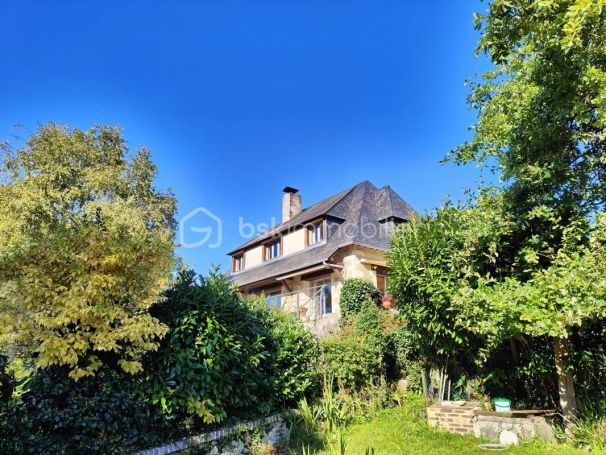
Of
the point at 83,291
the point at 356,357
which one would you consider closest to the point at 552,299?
the point at 356,357

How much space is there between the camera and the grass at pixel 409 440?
21.0 feet

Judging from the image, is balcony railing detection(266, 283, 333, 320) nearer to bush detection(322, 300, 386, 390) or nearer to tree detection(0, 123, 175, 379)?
bush detection(322, 300, 386, 390)

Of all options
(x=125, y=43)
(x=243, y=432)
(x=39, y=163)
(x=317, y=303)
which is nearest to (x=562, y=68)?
(x=243, y=432)

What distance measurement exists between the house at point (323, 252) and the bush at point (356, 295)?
0.76m

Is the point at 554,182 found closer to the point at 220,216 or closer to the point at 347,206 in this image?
the point at 347,206

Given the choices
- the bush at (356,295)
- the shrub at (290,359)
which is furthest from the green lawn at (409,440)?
the bush at (356,295)

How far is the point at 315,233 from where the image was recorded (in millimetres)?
20953

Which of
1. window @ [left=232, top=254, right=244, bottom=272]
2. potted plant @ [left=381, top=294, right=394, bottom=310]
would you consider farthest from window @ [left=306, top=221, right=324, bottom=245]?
window @ [left=232, top=254, right=244, bottom=272]

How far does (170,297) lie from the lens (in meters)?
6.53

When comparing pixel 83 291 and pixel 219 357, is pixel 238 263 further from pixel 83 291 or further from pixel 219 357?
pixel 83 291

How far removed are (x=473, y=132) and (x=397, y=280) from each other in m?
4.04

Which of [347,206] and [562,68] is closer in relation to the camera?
[562,68]

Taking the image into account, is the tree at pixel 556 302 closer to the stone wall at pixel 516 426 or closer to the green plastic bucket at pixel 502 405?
the stone wall at pixel 516 426

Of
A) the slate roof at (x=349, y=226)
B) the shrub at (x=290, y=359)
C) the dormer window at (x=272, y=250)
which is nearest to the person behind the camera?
the shrub at (x=290, y=359)
